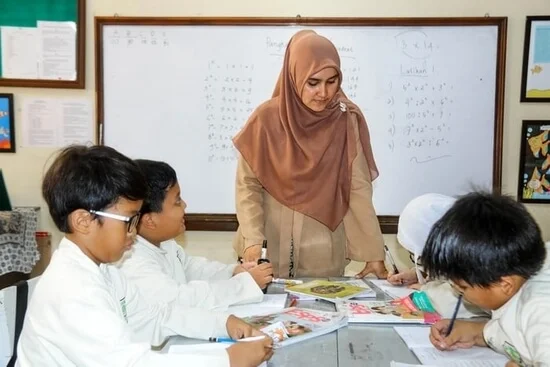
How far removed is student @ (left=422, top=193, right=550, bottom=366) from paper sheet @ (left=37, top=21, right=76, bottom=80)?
2.53 metres

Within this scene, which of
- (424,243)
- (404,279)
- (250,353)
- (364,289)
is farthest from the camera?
(404,279)

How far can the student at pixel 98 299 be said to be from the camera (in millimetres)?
1004

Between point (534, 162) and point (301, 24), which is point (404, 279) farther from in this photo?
point (301, 24)

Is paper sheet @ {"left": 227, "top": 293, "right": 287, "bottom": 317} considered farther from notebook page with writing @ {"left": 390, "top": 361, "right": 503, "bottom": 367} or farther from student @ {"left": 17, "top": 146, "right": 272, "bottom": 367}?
notebook page with writing @ {"left": 390, "top": 361, "right": 503, "bottom": 367}

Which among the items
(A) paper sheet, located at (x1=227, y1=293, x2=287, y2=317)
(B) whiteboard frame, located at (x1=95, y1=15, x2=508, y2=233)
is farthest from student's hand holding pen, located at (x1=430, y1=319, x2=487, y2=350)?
(B) whiteboard frame, located at (x1=95, y1=15, x2=508, y2=233)

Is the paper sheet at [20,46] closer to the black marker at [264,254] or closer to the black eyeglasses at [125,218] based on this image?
the black marker at [264,254]

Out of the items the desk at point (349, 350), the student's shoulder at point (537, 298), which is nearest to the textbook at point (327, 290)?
the desk at point (349, 350)

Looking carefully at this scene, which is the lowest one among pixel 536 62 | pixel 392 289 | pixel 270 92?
pixel 392 289

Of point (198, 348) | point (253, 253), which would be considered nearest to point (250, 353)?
point (198, 348)

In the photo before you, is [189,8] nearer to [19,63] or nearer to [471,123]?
[19,63]

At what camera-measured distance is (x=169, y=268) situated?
5.56 ft

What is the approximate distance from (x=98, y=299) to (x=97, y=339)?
76 millimetres

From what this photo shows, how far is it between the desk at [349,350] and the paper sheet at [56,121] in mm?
2080

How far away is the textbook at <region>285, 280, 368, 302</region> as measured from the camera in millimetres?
1596
